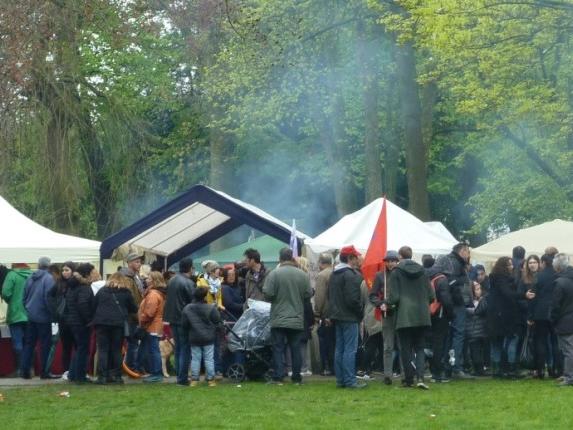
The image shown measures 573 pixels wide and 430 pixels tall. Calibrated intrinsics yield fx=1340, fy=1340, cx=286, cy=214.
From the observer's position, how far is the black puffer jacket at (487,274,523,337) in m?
18.4

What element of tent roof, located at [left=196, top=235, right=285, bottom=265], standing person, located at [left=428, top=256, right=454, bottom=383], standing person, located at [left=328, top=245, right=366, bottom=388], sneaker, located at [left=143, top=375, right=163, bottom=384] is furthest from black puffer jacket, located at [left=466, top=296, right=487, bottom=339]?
tent roof, located at [left=196, top=235, right=285, bottom=265]

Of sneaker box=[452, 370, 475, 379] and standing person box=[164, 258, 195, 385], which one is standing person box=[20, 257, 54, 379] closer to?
standing person box=[164, 258, 195, 385]

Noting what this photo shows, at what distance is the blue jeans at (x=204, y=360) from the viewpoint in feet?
57.3

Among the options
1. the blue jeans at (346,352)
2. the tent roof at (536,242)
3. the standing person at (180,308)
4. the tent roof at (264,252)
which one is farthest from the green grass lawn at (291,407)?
the tent roof at (264,252)

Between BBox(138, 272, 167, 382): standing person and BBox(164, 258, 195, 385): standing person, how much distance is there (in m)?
0.48

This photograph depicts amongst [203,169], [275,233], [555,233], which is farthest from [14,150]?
[203,169]

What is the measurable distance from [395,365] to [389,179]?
21.9 meters

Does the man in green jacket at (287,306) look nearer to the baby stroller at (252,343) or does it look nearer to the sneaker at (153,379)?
the baby stroller at (252,343)

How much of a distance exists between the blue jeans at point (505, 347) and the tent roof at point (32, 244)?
6943 millimetres

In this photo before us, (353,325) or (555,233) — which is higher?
(555,233)

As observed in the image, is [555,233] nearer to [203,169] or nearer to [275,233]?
[275,233]

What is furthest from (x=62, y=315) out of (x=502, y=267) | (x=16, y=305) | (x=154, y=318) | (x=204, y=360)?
(x=502, y=267)

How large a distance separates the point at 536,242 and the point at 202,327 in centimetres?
855

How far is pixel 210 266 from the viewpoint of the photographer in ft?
64.3
